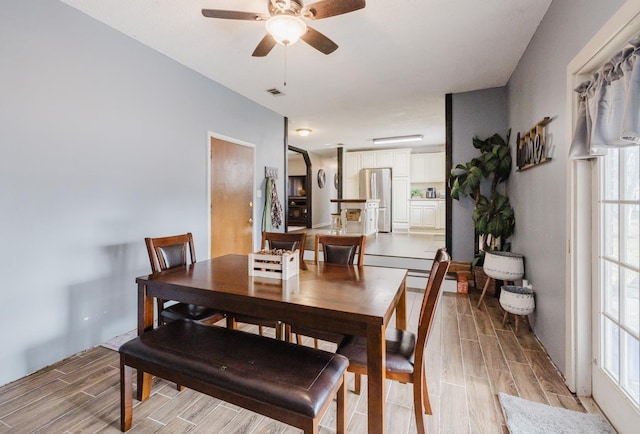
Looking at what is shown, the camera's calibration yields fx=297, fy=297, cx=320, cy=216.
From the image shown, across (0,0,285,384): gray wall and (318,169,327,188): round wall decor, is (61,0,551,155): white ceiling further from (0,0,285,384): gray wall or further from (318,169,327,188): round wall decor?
(318,169,327,188): round wall decor

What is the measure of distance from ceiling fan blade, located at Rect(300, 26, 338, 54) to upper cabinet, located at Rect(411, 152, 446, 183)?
22.9 feet

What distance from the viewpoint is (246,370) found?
1.24 metres

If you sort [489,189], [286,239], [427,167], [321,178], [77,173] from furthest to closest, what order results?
[321,178] < [427,167] < [489,189] < [286,239] < [77,173]

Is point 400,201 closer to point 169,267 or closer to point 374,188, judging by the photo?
point 374,188

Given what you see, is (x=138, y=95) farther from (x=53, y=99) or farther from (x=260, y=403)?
(x=260, y=403)

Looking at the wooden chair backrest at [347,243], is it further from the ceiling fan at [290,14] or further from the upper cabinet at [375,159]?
the upper cabinet at [375,159]

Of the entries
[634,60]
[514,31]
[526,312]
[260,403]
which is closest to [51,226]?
[260,403]

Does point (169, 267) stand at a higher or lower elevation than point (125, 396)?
higher

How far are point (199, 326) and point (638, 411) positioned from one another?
86.7 inches

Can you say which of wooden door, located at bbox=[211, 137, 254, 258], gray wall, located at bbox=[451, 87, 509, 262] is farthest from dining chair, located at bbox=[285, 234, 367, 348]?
gray wall, located at bbox=[451, 87, 509, 262]

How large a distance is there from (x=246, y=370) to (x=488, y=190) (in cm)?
412

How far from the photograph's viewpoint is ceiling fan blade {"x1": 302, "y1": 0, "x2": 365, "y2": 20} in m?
1.84

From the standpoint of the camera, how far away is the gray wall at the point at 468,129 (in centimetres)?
409

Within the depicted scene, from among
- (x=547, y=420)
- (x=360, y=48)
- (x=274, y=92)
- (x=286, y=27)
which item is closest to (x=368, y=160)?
(x=274, y=92)
